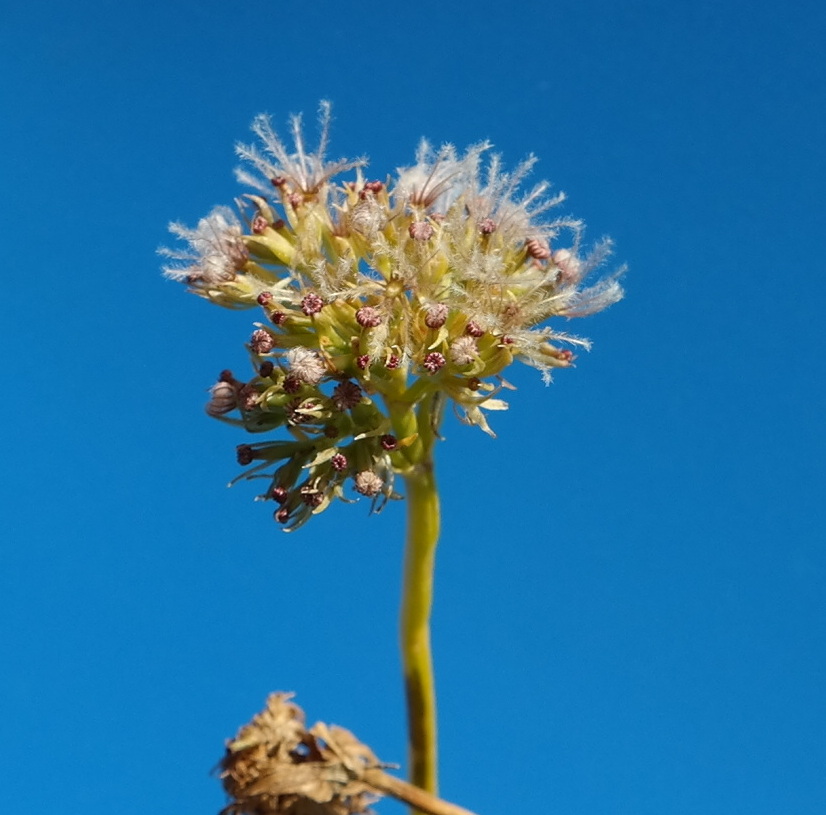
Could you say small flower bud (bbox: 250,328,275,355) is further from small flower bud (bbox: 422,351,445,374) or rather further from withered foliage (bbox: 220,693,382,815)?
withered foliage (bbox: 220,693,382,815)

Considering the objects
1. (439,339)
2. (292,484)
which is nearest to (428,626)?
(292,484)

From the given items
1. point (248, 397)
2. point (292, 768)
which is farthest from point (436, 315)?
point (292, 768)

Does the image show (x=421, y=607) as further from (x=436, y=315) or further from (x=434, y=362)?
(x=436, y=315)

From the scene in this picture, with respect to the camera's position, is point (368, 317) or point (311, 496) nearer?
point (368, 317)

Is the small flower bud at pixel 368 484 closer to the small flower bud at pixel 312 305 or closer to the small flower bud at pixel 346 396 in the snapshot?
the small flower bud at pixel 346 396

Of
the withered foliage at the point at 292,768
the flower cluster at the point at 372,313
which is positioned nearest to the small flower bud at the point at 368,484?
the flower cluster at the point at 372,313

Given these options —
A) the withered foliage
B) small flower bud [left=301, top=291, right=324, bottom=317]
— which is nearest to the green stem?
small flower bud [left=301, top=291, right=324, bottom=317]
